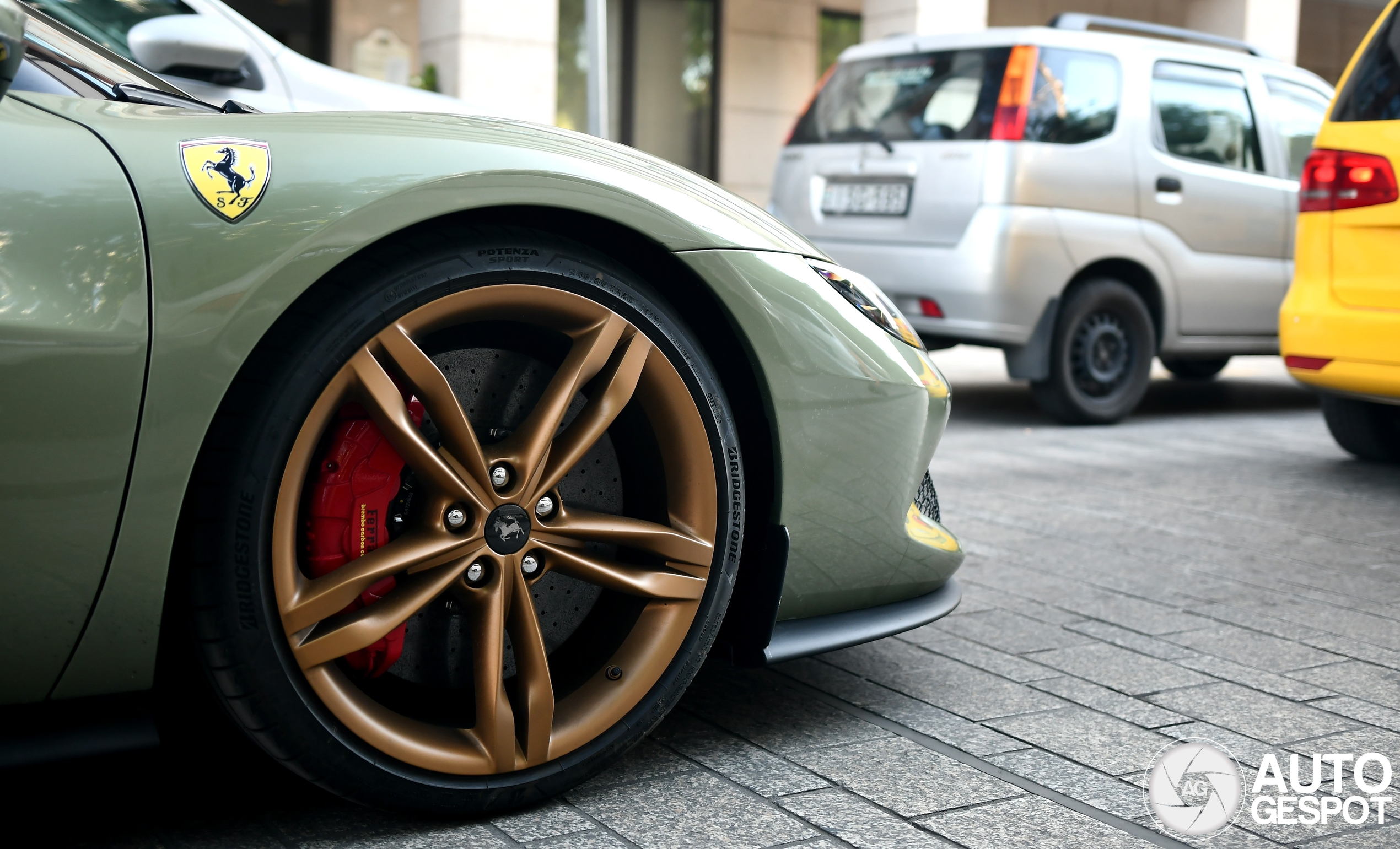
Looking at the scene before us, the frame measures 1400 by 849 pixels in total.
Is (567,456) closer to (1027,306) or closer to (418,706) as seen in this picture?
(418,706)

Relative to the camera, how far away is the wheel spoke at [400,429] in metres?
1.99

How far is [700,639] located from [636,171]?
0.78 m

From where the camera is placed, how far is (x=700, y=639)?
2322 mm

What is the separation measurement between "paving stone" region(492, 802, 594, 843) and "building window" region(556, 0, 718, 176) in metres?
12.9

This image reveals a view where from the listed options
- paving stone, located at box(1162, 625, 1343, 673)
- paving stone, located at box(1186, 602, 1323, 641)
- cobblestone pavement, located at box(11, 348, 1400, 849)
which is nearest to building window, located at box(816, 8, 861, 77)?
cobblestone pavement, located at box(11, 348, 1400, 849)

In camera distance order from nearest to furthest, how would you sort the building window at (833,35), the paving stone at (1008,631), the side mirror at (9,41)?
the side mirror at (9,41) < the paving stone at (1008,631) < the building window at (833,35)

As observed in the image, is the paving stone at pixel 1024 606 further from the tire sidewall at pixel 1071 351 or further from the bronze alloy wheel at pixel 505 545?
the tire sidewall at pixel 1071 351

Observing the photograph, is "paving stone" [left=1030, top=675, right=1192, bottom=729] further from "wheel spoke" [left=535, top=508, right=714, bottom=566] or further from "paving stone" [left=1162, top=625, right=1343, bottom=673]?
"wheel spoke" [left=535, top=508, right=714, bottom=566]

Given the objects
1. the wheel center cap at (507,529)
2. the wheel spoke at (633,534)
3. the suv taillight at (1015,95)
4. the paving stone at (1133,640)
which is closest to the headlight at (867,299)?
the wheel spoke at (633,534)

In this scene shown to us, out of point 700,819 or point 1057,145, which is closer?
point 700,819

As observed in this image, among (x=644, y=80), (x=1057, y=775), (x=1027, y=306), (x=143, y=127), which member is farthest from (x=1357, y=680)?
(x=644, y=80)

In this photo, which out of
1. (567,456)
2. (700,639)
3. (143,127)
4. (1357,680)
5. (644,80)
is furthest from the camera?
(644,80)

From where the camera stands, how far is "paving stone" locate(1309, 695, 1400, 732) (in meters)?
2.72

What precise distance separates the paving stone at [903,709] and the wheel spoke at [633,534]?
650mm
